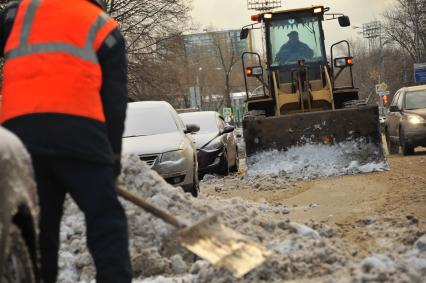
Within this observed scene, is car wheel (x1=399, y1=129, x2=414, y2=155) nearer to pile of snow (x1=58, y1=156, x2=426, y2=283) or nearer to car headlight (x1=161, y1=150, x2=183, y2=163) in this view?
car headlight (x1=161, y1=150, x2=183, y2=163)

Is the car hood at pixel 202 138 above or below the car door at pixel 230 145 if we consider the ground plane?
above

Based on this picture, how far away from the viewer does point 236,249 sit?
3.97 meters

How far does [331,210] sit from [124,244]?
5092mm

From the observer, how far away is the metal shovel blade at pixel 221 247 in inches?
151

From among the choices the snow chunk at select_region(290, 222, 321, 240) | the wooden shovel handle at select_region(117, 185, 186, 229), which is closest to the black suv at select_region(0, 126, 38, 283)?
the wooden shovel handle at select_region(117, 185, 186, 229)

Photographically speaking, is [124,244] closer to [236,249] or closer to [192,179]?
[236,249]

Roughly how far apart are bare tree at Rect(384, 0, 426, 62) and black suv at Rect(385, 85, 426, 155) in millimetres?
37314

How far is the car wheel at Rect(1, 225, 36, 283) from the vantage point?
3223 millimetres

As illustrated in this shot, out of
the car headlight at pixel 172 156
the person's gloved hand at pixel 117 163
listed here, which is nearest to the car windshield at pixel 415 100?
the car headlight at pixel 172 156

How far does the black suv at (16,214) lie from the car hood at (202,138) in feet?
37.3

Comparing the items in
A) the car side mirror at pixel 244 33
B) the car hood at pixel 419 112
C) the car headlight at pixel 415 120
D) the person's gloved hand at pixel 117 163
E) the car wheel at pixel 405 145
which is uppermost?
the car side mirror at pixel 244 33

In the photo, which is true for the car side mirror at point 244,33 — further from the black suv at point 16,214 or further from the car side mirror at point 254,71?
the black suv at point 16,214

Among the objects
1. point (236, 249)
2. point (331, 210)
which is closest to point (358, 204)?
point (331, 210)

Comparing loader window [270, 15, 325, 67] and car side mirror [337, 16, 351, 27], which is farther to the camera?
loader window [270, 15, 325, 67]
